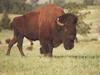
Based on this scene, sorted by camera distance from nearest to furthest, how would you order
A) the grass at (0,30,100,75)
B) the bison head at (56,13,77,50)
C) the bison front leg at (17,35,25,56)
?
the grass at (0,30,100,75), the bison head at (56,13,77,50), the bison front leg at (17,35,25,56)

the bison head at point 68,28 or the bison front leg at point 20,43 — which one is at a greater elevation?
the bison head at point 68,28

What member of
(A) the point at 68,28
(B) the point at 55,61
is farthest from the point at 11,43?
(B) the point at 55,61

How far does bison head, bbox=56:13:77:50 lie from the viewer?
4141 mm

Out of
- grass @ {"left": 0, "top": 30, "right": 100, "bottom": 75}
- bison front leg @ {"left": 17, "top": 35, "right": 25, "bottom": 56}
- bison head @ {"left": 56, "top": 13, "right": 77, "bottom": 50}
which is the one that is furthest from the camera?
bison front leg @ {"left": 17, "top": 35, "right": 25, "bottom": 56}

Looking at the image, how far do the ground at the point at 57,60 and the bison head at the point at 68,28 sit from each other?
0.28ft

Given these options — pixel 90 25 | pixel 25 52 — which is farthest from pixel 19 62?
pixel 90 25

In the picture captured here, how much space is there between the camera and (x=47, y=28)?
4.43 metres

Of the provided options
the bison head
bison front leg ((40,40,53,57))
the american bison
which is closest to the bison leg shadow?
the american bison

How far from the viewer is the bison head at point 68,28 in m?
4.14

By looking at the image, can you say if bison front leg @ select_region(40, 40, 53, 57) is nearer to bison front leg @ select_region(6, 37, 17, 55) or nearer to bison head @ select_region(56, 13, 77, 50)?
bison head @ select_region(56, 13, 77, 50)

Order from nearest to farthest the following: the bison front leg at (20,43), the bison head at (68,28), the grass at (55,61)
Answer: the grass at (55,61)
the bison head at (68,28)
the bison front leg at (20,43)

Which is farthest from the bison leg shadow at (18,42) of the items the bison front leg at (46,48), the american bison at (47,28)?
the bison front leg at (46,48)

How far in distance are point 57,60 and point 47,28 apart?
69 centimetres

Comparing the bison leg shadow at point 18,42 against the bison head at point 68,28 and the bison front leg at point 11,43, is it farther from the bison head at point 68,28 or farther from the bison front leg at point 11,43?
the bison head at point 68,28
